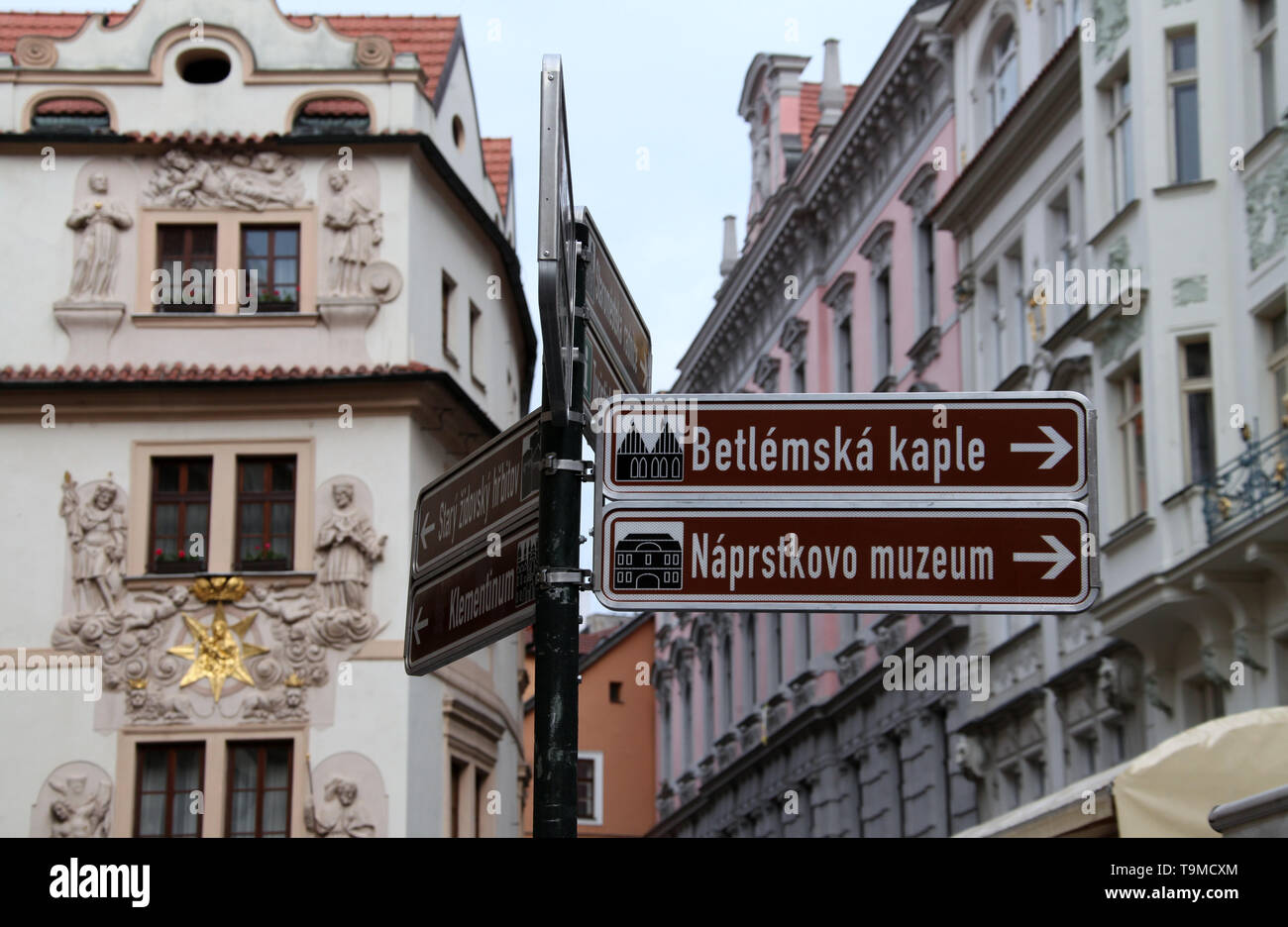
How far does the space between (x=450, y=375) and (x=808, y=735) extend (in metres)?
14.6

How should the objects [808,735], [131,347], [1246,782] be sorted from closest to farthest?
[1246,782] → [131,347] → [808,735]

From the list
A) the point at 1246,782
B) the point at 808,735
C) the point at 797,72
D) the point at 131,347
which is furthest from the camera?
the point at 797,72

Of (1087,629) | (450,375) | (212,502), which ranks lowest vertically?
(1087,629)

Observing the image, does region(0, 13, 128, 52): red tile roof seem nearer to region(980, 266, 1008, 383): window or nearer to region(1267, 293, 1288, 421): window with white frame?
region(980, 266, 1008, 383): window

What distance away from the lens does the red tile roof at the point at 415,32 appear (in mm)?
27969

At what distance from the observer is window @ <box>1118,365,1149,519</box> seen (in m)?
21.8

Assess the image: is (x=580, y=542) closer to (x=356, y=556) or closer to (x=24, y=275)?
(x=356, y=556)

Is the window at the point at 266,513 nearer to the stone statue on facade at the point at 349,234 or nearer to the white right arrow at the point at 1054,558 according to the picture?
the stone statue on facade at the point at 349,234

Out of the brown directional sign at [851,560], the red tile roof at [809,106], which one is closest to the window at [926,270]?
the red tile roof at [809,106]

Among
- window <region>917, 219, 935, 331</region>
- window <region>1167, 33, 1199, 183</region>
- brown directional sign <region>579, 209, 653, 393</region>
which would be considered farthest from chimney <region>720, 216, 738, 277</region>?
brown directional sign <region>579, 209, 653, 393</region>

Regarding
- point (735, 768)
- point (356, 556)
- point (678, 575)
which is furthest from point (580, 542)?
point (735, 768)

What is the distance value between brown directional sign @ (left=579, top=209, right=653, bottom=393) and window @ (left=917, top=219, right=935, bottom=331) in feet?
81.1

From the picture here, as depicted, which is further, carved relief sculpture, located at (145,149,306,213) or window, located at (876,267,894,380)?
window, located at (876,267,894,380)

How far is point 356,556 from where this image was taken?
22922mm
